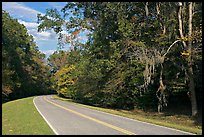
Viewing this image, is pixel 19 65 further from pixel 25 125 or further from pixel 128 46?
pixel 25 125

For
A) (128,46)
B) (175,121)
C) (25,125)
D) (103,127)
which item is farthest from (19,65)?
(103,127)

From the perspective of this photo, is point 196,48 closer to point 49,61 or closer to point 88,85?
point 88,85

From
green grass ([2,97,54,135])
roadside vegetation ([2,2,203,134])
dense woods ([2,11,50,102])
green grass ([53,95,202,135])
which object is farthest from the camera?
dense woods ([2,11,50,102])

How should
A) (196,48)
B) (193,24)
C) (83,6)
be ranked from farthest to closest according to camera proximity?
(83,6) → (193,24) → (196,48)

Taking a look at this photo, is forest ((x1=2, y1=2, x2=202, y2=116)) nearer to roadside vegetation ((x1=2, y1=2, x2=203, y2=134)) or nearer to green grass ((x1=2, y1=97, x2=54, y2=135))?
roadside vegetation ((x1=2, y1=2, x2=203, y2=134))

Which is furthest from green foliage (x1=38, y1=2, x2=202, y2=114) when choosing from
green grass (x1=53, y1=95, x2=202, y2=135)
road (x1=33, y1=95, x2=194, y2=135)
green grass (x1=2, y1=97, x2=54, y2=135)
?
green grass (x1=2, y1=97, x2=54, y2=135)

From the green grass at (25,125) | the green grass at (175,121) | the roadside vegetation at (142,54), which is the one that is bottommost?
the green grass at (175,121)

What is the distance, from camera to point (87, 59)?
3669cm

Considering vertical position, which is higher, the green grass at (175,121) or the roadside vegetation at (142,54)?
the roadside vegetation at (142,54)

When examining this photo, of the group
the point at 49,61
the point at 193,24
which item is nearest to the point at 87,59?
the point at 193,24

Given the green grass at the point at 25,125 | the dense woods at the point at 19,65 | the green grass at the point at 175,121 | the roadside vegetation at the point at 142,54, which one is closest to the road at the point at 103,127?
the green grass at the point at 25,125

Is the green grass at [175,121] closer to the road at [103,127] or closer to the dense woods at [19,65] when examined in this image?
the road at [103,127]

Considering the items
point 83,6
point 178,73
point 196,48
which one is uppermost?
point 83,6

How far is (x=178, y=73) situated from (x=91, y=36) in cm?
1111
